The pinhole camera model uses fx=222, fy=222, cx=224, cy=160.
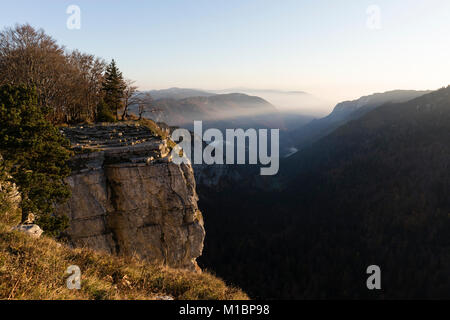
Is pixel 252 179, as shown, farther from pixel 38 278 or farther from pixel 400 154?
pixel 38 278

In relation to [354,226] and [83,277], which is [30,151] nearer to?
[83,277]

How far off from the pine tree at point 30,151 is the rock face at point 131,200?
185 inches

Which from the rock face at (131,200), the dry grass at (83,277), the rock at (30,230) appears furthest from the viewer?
the rock face at (131,200)

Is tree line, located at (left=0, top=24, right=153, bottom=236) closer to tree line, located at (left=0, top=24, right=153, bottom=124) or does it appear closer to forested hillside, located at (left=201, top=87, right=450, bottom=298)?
tree line, located at (left=0, top=24, right=153, bottom=124)

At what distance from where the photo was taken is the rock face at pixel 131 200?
20938 millimetres

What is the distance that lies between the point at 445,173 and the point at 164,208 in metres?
147

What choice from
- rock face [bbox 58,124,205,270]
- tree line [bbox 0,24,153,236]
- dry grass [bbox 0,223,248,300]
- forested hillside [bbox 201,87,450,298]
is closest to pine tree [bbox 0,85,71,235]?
tree line [bbox 0,24,153,236]

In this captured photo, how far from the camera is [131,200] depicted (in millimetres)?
22906

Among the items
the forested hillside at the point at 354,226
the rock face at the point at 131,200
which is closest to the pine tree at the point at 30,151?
the rock face at the point at 131,200

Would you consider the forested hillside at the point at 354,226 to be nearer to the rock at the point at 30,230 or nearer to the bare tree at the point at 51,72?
the bare tree at the point at 51,72

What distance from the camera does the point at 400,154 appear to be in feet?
470

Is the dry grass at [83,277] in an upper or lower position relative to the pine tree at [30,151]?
lower
